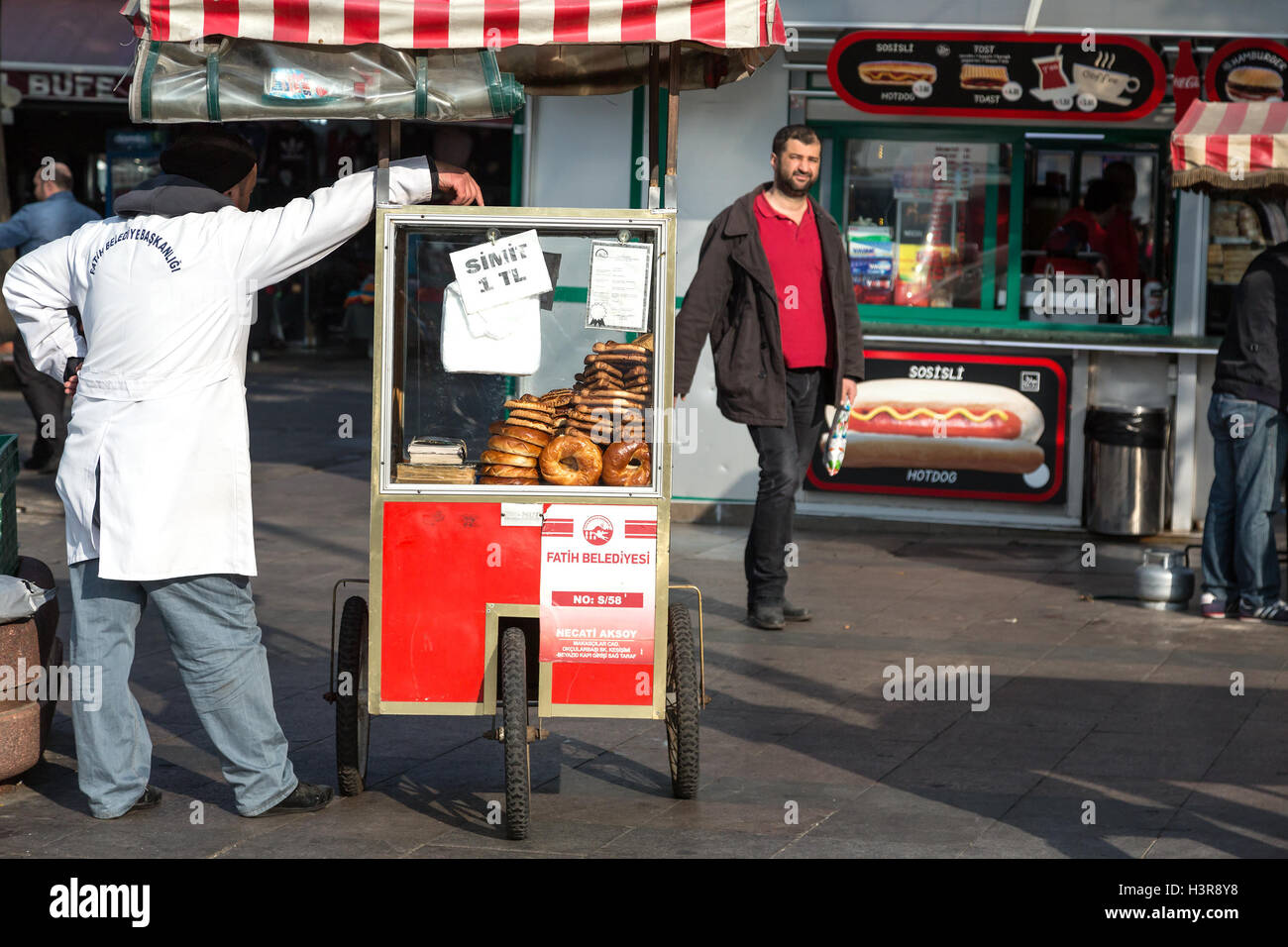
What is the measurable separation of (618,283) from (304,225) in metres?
0.93

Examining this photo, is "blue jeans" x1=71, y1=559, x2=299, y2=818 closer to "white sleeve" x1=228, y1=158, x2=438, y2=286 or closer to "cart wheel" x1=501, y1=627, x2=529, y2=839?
"cart wheel" x1=501, y1=627, x2=529, y2=839

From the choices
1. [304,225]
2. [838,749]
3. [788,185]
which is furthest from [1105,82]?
[304,225]

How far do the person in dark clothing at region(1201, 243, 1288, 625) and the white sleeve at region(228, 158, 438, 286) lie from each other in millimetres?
4642

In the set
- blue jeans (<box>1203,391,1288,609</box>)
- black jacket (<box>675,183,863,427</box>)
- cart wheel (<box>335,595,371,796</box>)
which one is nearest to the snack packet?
black jacket (<box>675,183,863,427</box>)

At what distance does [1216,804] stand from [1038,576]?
153 inches

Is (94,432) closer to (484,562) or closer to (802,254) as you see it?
(484,562)

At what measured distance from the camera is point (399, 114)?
14.9 ft

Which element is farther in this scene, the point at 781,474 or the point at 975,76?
the point at 975,76

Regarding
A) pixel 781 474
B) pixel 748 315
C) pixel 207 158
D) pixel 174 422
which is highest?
pixel 207 158

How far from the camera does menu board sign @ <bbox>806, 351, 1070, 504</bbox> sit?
10008 mm

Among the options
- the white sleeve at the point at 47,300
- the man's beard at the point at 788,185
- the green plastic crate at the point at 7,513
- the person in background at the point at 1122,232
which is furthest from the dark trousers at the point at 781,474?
the person in background at the point at 1122,232

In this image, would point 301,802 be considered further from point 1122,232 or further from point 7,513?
point 1122,232

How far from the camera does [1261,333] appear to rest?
25.4 feet
